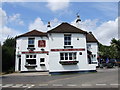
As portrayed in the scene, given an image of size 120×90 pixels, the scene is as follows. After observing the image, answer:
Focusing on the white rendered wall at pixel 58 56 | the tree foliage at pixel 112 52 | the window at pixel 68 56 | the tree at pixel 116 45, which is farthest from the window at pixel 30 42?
the tree at pixel 116 45

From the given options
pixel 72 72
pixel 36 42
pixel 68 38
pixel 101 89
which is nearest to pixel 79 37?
pixel 68 38

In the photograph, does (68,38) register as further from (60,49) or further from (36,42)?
(36,42)

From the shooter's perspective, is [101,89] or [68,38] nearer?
[101,89]

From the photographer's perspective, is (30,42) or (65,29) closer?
(65,29)

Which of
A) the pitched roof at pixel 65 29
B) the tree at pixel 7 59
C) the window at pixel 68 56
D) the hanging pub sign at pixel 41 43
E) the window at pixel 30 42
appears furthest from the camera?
the tree at pixel 7 59

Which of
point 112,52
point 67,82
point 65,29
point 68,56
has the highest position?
point 65,29

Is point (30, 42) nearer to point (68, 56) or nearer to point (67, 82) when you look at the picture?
point (68, 56)

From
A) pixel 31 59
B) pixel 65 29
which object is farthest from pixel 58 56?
pixel 31 59

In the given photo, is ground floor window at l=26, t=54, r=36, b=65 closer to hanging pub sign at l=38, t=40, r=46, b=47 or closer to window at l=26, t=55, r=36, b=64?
window at l=26, t=55, r=36, b=64

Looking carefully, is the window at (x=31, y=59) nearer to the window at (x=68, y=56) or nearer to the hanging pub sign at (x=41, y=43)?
the hanging pub sign at (x=41, y=43)

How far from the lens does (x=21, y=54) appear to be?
27641 millimetres

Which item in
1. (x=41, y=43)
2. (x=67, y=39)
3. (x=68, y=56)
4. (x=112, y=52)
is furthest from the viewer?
(x=112, y=52)

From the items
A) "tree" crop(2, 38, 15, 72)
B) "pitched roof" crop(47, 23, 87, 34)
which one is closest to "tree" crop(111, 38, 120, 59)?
"pitched roof" crop(47, 23, 87, 34)

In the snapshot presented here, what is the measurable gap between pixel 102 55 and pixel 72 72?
37139mm
